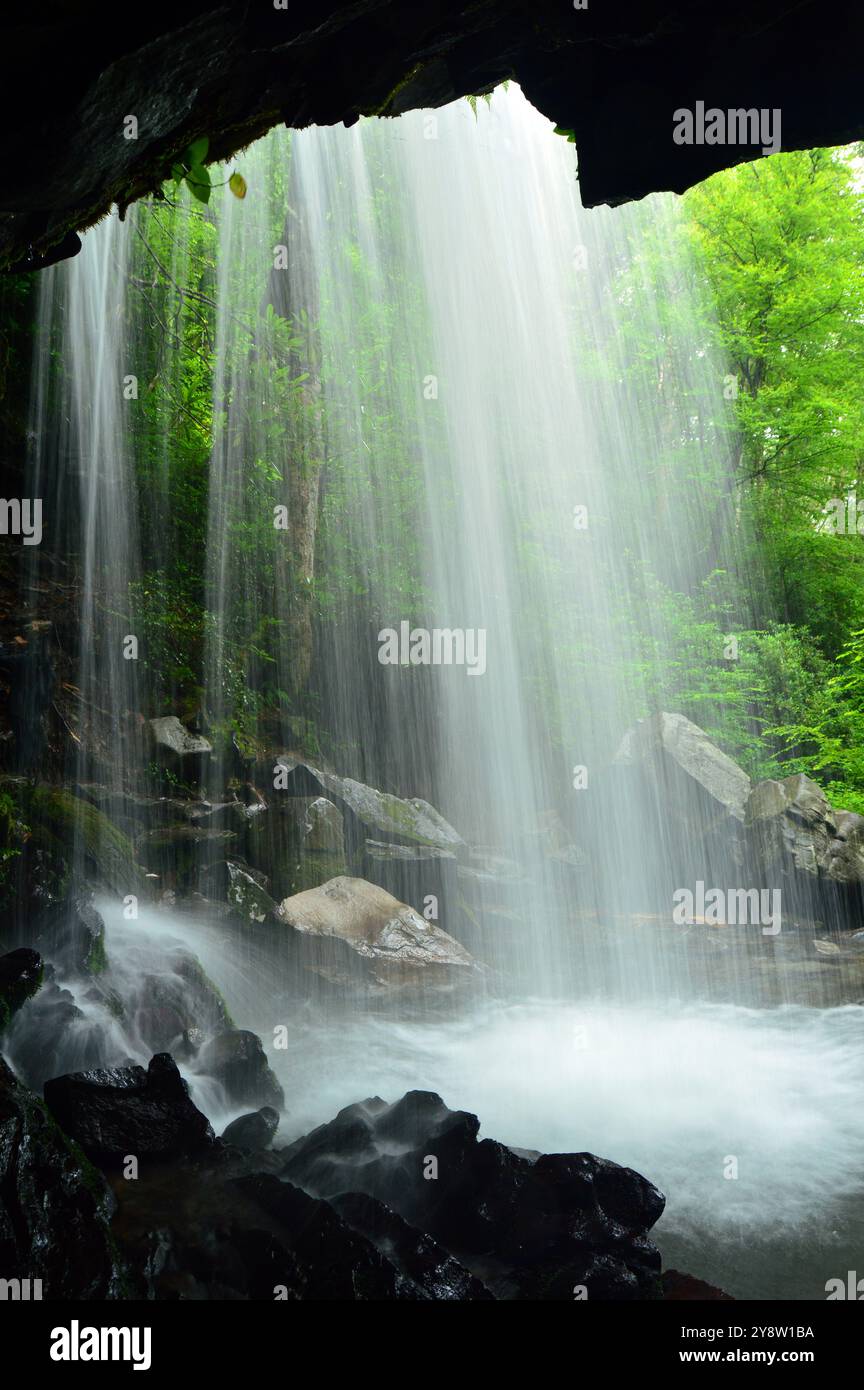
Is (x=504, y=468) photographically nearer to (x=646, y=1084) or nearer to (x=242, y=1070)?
(x=646, y=1084)

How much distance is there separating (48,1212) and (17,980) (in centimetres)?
271

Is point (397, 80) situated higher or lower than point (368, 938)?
higher

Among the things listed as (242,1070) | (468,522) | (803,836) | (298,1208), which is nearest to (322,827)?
(242,1070)

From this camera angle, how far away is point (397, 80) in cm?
338

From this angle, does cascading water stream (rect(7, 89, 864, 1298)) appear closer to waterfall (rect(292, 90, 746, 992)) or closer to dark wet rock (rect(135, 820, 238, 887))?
waterfall (rect(292, 90, 746, 992))

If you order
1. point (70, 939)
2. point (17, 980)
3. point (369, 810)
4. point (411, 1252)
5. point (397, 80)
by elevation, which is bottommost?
point (411, 1252)

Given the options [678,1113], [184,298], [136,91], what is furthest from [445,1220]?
[184,298]

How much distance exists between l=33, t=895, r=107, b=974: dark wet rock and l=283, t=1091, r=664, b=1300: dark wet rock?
2741mm

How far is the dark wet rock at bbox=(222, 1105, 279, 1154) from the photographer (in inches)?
237

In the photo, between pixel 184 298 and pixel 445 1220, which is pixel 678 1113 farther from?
pixel 184 298

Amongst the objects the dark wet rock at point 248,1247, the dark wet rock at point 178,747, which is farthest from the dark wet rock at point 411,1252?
the dark wet rock at point 178,747

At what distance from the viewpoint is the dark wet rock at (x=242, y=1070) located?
691 cm

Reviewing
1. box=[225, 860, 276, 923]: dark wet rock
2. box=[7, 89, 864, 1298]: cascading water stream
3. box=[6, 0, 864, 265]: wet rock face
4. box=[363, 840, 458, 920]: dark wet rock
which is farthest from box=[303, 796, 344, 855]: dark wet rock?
box=[6, 0, 864, 265]: wet rock face

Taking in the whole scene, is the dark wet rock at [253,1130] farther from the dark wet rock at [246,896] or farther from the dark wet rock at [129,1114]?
the dark wet rock at [246,896]
